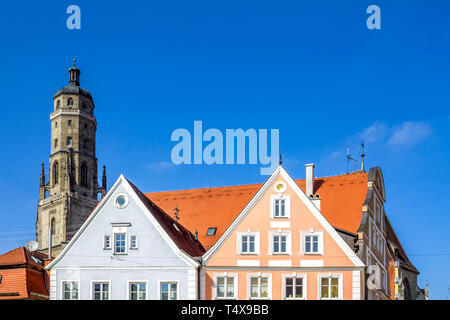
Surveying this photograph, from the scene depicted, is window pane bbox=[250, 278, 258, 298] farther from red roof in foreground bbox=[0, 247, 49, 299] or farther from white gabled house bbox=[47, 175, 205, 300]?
red roof in foreground bbox=[0, 247, 49, 299]


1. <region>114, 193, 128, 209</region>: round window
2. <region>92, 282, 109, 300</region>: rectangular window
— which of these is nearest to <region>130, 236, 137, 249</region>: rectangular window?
<region>114, 193, 128, 209</region>: round window

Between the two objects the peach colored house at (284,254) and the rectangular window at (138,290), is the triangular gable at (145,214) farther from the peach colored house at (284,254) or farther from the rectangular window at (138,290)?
the rectangular window at (138,290)

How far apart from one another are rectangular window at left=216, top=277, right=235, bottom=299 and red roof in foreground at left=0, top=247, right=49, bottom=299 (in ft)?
37.3

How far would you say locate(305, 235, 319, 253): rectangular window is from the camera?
42.4 metres

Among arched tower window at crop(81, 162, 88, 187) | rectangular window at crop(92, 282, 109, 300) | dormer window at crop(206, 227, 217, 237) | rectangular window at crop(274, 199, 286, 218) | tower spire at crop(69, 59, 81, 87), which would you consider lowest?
rectangular window at crop(92, 282, 109, 300)

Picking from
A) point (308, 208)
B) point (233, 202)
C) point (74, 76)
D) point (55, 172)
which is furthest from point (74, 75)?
point (308, 208)

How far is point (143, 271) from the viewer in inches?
1660

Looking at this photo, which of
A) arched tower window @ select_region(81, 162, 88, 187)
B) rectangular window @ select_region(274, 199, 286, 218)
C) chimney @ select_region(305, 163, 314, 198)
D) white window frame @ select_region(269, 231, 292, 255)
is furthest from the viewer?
arched tower window @ select_region(81, 162, 88, 187)

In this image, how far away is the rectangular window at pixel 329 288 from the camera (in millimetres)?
41750

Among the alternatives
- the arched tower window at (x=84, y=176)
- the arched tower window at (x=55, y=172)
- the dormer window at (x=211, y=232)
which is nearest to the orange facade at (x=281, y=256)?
the dormer window at (x=211, y=232)

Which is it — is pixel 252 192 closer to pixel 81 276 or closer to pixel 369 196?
pixel 369 196

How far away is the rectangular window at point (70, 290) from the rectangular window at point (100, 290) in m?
0.94
